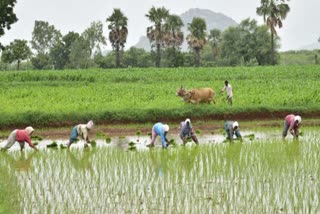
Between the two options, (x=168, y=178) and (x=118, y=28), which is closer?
(x=168, y=178)

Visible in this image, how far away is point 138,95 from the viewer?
26.6m

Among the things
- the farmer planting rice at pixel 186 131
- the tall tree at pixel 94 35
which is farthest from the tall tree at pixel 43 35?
the farmer planting rice at pixel 186 131

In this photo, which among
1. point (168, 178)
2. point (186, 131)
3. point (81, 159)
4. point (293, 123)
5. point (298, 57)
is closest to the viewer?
point (168, 178)

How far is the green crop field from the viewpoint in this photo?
20.8 metres

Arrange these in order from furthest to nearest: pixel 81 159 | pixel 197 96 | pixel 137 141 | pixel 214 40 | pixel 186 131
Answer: pixel 214 40
pixel 197 96
pixel 137 141
pixel 186 131
pixel 81 159

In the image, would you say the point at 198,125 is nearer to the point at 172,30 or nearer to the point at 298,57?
the point at 172,30

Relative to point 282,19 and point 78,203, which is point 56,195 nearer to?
point 78,203

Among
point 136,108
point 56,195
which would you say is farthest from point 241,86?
point 56,195

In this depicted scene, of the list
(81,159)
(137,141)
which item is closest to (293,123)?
(137,141)

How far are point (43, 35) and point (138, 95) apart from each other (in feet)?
224

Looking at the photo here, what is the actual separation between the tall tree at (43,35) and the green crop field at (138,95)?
53887 mm

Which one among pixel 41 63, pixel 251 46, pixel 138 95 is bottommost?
pixel 138 95

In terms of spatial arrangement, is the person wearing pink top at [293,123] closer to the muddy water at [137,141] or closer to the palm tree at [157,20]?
the muddy water at [137,141]

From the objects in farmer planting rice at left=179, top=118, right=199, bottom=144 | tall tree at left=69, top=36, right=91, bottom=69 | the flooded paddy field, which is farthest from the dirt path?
tall tree at left=69, top=36, right=91, bottom=69
